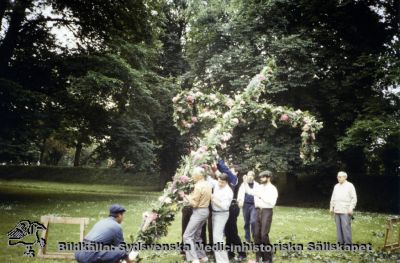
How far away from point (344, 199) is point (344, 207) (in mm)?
241

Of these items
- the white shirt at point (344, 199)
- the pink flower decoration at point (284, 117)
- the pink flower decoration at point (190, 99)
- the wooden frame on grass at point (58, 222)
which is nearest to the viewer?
the wooden frame on grass at point (58, 222)

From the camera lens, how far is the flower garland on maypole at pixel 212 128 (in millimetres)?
8961

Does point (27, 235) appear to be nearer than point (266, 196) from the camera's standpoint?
No

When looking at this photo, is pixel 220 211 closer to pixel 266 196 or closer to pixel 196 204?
pixel 196 204

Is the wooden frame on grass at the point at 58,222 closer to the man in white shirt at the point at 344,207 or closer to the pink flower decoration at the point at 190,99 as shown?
the pink flower decoration at the point at 190,99

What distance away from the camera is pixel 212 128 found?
11.5m

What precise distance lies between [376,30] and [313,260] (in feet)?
80.8

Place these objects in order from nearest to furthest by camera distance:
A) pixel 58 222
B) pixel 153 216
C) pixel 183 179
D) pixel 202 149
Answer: pixel 153 216, pixel 183 179, pixel 58 222, pixel 202 149

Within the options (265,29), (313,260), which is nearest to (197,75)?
(265,29)

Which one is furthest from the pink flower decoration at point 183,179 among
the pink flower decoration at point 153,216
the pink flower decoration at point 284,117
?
the pink flower decoration at point 284,117

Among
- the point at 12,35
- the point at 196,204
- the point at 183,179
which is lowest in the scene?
the point at 196,204

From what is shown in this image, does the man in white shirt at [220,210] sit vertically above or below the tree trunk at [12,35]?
below

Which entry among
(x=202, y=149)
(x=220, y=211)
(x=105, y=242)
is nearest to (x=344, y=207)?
(x=220, y=211)

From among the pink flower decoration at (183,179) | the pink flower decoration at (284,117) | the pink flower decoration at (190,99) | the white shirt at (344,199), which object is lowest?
the white shirt at (344,199)
